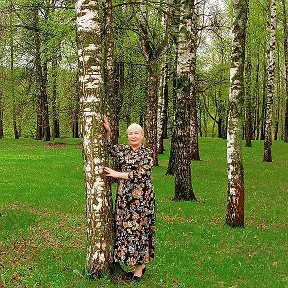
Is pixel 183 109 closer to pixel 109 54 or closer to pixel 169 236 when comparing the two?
pixel 109 54

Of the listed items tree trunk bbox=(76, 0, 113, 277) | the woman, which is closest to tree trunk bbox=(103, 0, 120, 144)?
tree trunk bbox=(76, 0, 113, 277)

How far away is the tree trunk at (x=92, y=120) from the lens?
8.34 metres

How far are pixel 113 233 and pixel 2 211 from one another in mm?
7779

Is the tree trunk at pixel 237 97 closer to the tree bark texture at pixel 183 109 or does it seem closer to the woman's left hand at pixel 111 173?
the tree bark texture at pixel 183 109

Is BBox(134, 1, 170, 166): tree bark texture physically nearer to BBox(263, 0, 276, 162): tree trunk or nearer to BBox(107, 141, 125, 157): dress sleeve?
BBox(263, 0, 276, 162): tree trunk

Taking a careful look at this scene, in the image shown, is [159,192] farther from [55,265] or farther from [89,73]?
[89,73]

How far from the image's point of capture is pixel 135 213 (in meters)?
8.45

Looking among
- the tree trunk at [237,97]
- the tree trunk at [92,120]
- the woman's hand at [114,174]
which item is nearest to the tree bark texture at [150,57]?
the tree trunk at [237,97]

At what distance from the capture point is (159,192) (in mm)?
19438

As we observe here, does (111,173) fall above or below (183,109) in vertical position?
below

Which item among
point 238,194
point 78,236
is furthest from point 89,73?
point 238,194

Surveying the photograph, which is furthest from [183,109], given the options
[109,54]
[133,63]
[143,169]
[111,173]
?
[133,63]

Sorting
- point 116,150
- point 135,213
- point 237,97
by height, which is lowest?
point 135,213

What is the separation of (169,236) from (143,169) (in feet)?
13.5
